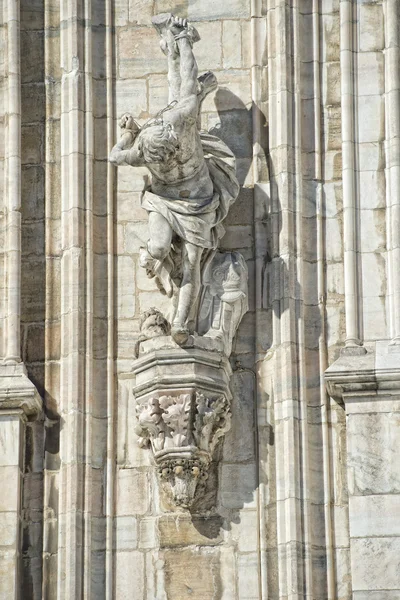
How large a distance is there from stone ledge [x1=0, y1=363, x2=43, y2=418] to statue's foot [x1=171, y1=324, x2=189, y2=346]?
1.06 metres

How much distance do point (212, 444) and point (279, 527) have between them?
0.76 metres

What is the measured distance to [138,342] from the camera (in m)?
19.5

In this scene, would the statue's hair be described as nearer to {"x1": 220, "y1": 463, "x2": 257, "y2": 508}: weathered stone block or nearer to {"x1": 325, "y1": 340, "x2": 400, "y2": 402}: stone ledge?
{"x1": 325, "y1": 340, "x2": 400, "y2": 402}: stone ledge

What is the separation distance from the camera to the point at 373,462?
18953mm

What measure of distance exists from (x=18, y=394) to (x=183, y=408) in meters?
1.19

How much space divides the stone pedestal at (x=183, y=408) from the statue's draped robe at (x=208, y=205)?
767 millimetres

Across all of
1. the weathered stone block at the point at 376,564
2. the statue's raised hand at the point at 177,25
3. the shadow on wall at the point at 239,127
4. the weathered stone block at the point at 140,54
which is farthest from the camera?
the weathered stone block at the point at 140,54

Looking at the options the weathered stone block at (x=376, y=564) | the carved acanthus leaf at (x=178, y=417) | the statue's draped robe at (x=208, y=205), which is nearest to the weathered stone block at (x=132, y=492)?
the carved acanthus leaf at (x=178, y=417)

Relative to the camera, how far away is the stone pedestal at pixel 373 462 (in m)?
18.7

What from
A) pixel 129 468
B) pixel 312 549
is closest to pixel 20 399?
pixel 129 468

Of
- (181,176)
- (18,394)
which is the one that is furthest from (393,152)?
(18,394)

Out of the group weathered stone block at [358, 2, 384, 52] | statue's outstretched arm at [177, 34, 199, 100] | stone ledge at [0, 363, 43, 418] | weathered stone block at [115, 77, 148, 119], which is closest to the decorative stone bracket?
stone ledge at [0, 363, 43, 418]

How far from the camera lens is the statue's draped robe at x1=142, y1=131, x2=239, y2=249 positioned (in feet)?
63.9

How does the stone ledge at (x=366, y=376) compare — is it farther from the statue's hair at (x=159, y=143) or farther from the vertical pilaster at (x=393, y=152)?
the statue's hair at (x=159, y=143)
